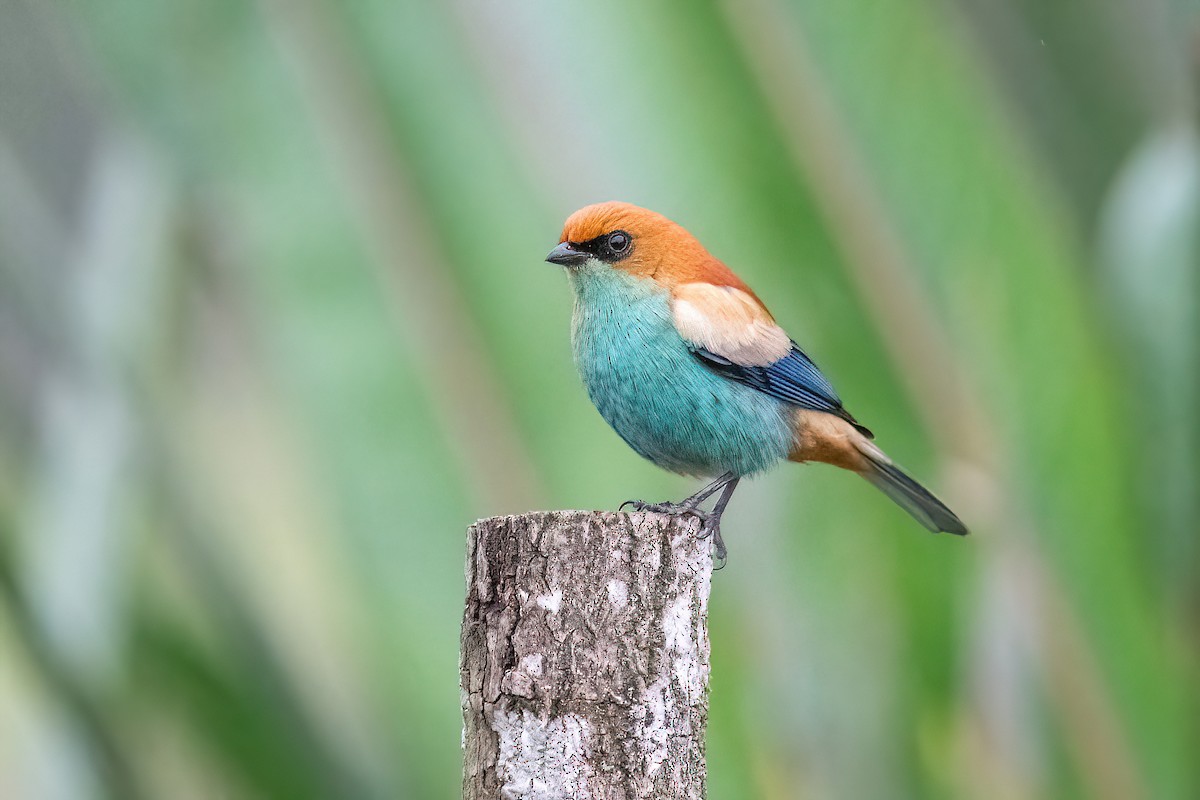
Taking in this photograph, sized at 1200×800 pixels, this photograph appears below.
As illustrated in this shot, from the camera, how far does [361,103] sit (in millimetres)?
3492

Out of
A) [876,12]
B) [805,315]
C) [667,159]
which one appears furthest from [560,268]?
[876,12]

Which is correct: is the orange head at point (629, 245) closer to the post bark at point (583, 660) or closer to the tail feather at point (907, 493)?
the tail feather at point (907, 493)

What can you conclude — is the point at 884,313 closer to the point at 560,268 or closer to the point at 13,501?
the point at 560,268

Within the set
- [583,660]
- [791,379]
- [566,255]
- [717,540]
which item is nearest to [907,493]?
[791,379]

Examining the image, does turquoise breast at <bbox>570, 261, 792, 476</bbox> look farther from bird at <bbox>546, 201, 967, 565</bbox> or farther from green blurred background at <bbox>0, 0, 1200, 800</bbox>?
green blurred background at <bbox>0, 0, 1200, 800</bbox>

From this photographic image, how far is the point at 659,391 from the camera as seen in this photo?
9.23ft

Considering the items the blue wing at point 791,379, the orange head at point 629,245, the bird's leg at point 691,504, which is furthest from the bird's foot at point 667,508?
the orange head at point 629,245

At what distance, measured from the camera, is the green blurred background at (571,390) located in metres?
2.91

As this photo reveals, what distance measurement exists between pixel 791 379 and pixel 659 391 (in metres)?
0.34

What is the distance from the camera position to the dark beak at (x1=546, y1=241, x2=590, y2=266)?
2881 millimetres

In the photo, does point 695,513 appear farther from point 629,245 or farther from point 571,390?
point 571,390

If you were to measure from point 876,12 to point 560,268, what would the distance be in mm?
947

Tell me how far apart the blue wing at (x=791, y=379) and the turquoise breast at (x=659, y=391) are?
19mm

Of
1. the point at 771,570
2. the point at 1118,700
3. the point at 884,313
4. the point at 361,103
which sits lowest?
the point at 1118,700
